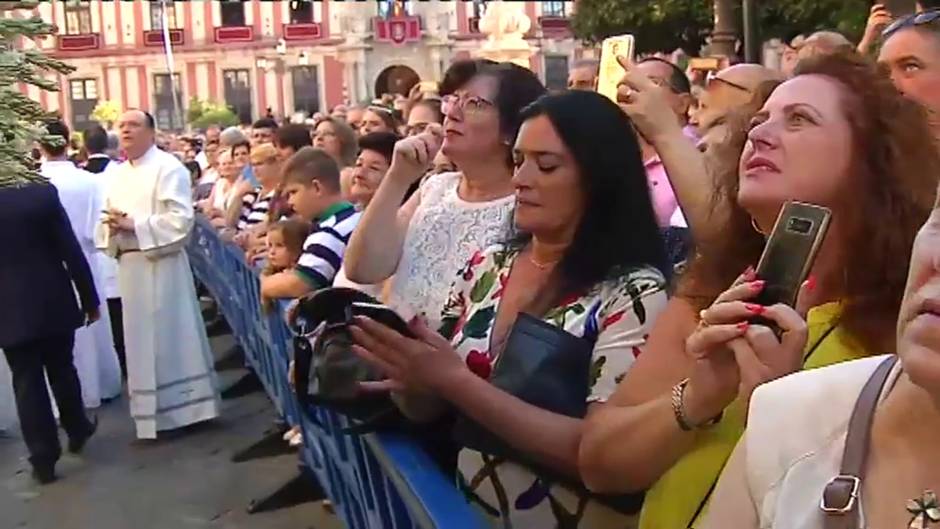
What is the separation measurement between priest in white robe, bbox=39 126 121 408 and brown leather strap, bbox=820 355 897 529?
6.87 metres

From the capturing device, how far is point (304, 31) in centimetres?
5456

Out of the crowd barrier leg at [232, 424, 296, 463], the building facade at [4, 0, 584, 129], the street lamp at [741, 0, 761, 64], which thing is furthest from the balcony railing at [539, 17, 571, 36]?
the crowd barrier leg at [232, 424, 296, 463]

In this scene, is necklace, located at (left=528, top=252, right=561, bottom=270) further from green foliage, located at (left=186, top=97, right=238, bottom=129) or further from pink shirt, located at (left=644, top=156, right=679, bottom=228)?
green foliage, located at (left=186, top=97, right=238, bottom=129)

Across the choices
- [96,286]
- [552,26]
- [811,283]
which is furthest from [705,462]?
[552,26]

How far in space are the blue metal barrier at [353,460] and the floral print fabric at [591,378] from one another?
0.10 metres

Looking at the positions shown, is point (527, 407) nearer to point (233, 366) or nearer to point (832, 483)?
point (832, 483)

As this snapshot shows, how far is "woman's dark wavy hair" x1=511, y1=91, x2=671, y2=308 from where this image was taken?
2.71 meters

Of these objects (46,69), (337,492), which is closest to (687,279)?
(46,69)

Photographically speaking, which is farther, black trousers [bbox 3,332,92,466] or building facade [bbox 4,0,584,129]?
building facade [bbox 4,0,584,129]

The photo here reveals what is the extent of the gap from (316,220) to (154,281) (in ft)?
7.25

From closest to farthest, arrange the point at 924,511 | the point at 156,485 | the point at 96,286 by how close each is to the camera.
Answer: the point at 924,511 < the point at 156,485 < the point at 96,286

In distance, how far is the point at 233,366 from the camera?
9.75 metres

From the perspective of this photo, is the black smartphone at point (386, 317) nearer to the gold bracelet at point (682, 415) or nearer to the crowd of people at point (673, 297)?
the crowd of people at point (673, 297)

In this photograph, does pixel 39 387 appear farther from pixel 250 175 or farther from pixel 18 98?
pixel 18 98
